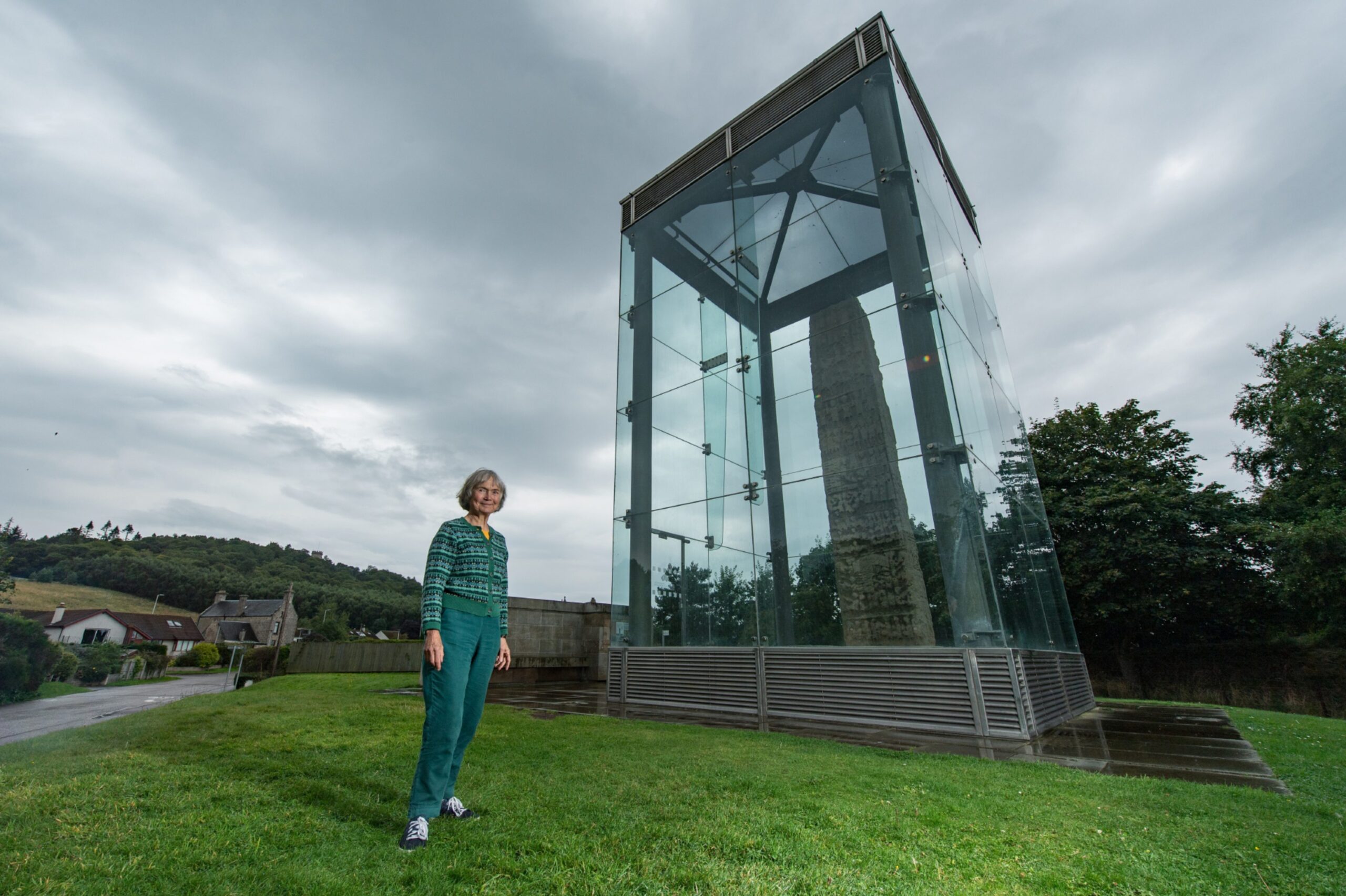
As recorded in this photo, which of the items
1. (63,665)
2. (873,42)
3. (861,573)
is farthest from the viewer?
(63,665)

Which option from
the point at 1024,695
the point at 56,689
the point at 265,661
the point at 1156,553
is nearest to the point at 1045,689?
the point at 1024,695

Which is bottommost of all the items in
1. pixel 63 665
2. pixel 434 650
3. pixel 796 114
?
pixel 63 665

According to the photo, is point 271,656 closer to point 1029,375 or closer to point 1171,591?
point 1029,375

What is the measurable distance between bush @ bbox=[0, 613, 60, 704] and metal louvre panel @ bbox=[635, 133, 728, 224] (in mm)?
12456

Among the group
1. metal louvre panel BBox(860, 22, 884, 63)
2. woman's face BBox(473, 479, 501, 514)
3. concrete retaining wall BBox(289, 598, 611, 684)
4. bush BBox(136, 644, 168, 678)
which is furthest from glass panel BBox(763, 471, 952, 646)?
bush BBox(136, 644, 168, 678)

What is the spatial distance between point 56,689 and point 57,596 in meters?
1.62

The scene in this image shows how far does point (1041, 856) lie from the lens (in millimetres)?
2238

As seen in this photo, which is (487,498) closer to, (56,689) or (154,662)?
(56,689)

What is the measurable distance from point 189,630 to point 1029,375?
231ft

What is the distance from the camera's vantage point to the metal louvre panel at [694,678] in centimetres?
785

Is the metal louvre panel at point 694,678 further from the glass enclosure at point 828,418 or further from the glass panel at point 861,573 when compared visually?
the glass panel at point 861,573

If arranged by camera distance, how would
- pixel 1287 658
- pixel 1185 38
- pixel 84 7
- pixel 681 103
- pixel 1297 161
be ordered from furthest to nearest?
pixel 1287 658 → pixel 681 103 → pixel 1297 161 → pixel 1185 38 → pixel 84 7

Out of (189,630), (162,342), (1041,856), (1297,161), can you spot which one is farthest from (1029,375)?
(189,630)

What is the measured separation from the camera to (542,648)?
1608cm
